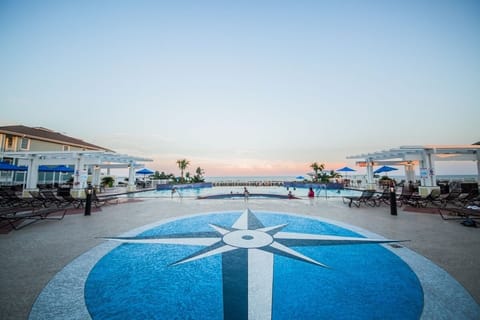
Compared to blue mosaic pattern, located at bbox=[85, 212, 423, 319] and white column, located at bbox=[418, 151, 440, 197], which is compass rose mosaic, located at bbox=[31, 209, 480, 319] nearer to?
blue mosaic pattern, located at bbox=[85, 212, 423, 319]

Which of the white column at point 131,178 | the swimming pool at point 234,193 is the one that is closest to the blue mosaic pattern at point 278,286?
the swimming pool at point 234,193

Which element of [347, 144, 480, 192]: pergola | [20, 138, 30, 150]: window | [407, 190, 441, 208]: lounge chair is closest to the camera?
[407, 190, 441, 208]: lounge chair

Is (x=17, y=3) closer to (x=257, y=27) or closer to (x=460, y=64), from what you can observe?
(x=257, y=27)

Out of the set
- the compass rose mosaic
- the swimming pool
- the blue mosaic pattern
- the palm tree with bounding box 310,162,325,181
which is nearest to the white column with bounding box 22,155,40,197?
the swimming pool

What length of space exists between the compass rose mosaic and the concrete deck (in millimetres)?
374

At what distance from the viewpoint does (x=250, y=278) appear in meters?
2.96

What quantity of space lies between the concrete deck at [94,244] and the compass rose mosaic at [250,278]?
0.37m

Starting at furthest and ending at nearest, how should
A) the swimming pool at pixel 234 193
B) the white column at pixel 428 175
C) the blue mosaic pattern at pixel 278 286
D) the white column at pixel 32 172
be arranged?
the swimming pool at pixel 234 193
the white column at pixel 32 172
the white column at pixel 428 175
the blue mosaic pattern at pixel 278 286

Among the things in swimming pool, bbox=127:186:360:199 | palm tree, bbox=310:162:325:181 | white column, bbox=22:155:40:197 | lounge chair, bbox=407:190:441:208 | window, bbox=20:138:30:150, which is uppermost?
window, bbox=20:138:30:150

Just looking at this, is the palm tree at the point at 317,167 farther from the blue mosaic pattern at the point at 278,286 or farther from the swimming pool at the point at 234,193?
the blue mosaic pattern at the point at 278,286

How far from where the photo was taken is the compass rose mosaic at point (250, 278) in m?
2.23

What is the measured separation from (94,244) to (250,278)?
13.5ft

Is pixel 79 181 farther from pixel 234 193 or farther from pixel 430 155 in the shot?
pixel 430 155

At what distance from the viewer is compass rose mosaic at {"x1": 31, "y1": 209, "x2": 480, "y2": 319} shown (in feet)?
7.32
